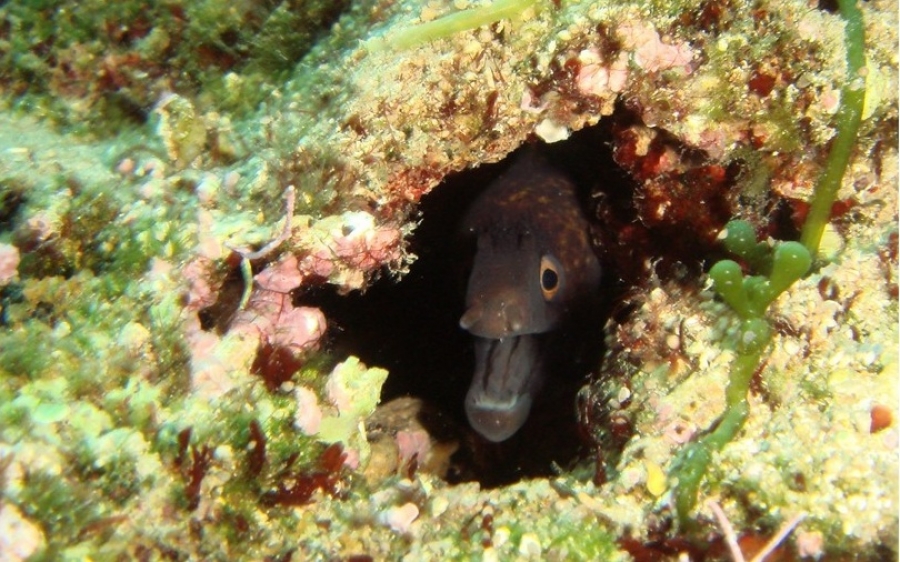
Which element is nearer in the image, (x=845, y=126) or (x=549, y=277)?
(x=845, y=126)

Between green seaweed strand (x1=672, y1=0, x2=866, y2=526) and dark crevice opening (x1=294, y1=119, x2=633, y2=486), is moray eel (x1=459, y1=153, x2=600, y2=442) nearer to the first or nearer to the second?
dark crevice opening (x1=294, y1=119, x2=633, y2=486)

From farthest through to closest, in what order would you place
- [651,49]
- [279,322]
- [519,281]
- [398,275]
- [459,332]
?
[459,332]
[519,281]
[398,275]
[651,49]
[279,322]

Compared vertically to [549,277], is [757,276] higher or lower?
higher

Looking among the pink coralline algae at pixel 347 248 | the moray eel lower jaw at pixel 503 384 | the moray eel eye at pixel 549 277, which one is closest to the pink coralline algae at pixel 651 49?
the pink coralline algae at pixel 347 248

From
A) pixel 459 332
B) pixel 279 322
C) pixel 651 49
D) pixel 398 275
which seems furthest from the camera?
pixel 459 332

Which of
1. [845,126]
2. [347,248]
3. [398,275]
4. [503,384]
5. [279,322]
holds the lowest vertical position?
[503,384]

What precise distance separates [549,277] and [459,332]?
112cm

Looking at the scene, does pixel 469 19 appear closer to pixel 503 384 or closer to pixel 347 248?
pixel 347 248

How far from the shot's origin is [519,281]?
11.3 ft

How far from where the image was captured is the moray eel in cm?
335

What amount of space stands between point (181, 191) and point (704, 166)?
2.29 metres

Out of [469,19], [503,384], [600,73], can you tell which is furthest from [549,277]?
[469,19]

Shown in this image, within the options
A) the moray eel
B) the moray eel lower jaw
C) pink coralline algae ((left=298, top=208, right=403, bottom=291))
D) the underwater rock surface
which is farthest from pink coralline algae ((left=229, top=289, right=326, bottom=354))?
the moray eel lower jaw

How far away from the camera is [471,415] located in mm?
3395
